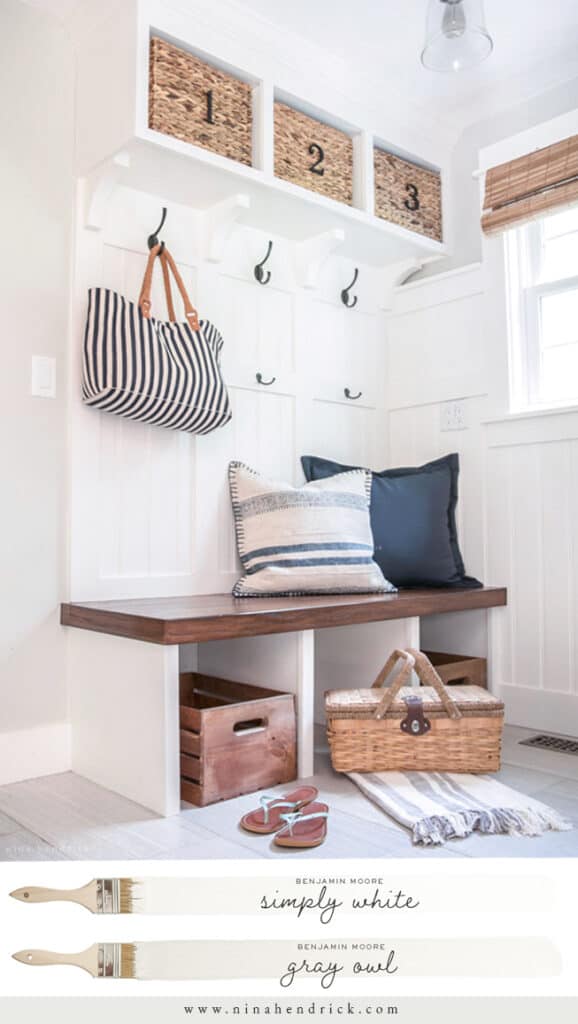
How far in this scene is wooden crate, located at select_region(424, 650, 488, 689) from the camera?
258cm

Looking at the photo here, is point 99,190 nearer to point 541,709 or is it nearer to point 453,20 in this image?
point 453,20

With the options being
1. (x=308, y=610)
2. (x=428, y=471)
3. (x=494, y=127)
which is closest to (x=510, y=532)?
(x=428, y=471)

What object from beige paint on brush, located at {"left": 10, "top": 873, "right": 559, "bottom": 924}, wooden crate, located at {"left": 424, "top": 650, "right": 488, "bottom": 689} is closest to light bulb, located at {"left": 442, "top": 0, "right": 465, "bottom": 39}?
wooden crate, located at {"left": 424, "top": 650, "right": 488, "bottom": 689}

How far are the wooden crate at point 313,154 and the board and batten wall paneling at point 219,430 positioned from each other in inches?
11.0

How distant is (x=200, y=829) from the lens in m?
1.73

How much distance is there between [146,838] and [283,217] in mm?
1949

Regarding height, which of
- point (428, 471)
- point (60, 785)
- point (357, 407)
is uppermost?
point (357, 407)

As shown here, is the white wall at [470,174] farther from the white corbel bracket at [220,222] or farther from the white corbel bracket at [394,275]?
the white corbel bracket at [220,222]

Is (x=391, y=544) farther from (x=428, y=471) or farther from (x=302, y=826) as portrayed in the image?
(x=302, y=826)

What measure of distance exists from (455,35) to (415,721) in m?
1.71

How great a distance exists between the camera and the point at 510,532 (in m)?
2.74

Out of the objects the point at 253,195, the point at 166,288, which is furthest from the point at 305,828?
the point at 253,195

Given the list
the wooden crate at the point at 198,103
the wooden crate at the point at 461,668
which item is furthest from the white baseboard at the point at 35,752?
the wooden crate at the point at 198,103

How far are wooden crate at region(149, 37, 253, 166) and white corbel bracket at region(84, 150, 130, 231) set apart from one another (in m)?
0.17
